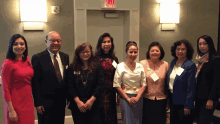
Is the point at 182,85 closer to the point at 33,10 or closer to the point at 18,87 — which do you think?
the point at 18,87

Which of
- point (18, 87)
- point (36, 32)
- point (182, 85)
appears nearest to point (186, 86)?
point (182, 85)

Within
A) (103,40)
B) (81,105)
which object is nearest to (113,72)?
(103,40)

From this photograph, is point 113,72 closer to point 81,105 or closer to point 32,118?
point 81,105

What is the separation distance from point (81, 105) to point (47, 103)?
0.40 meters

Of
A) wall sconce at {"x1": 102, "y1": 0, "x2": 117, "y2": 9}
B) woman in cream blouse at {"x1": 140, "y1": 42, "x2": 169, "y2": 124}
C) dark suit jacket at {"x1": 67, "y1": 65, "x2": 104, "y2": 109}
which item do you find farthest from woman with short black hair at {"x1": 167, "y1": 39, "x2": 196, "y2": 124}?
wall sconce at {"x1": 102, "y1": 0, "x2": 117, "y2": 9}

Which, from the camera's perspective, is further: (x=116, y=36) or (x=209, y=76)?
(x=116, y=36)

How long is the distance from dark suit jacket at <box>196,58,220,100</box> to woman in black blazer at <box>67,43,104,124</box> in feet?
3.94

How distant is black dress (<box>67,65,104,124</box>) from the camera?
230cm

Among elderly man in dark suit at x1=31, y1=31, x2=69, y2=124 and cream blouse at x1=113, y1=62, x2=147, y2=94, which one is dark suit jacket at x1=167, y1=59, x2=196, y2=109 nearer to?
cream blouse at x1=113, y1=62, x2=147, y2=94

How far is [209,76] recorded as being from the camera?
2414 mm

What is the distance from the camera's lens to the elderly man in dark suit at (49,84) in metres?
2.31

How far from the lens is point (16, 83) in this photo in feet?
7.21

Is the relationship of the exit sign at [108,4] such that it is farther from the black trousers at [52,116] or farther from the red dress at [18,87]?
the black trousers at [52,116]

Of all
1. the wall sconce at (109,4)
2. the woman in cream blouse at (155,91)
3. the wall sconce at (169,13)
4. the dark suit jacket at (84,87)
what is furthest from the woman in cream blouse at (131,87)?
the wall sconce at (169,13)
